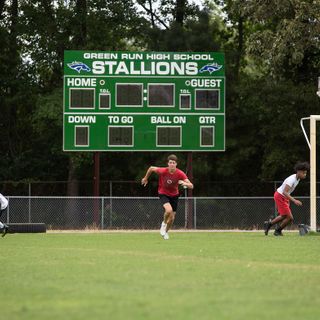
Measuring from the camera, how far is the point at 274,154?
37344 millimetres

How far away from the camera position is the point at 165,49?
4000 centimetres

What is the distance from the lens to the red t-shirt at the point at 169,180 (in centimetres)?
2116

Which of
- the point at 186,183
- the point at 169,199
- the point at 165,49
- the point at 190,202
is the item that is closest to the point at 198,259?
the point at 186,183

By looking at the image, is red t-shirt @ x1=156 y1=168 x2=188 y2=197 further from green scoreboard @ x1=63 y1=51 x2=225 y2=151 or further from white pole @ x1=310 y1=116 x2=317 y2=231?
green scoreboard @ x1=63 y1=51 x2=225 y2=151

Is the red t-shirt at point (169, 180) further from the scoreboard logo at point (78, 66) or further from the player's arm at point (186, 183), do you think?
the scoreboard logo at point (78, 66)

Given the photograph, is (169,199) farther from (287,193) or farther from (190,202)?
(190,202)

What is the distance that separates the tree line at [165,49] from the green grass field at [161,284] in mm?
20366

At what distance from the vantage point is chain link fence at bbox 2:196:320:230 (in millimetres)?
33250

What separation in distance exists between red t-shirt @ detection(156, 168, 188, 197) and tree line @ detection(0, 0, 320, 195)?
13.8 m

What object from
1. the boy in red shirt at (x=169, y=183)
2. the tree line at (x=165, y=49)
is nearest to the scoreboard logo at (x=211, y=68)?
the tree line at (x=165, y=49)

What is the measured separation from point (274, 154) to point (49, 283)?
27500mm

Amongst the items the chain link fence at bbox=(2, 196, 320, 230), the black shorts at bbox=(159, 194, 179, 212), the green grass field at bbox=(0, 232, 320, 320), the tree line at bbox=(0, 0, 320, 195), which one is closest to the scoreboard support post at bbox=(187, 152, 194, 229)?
the chain link fence at bbox=(2, 196, 320, 230)

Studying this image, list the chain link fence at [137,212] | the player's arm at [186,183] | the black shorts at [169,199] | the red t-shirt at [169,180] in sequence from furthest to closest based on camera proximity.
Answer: the chain link fence at [137,212] → the black shorts at [169,199] → the red t-shirt at [169,180] → the player's arm at [186,183]

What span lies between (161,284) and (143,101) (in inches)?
872
